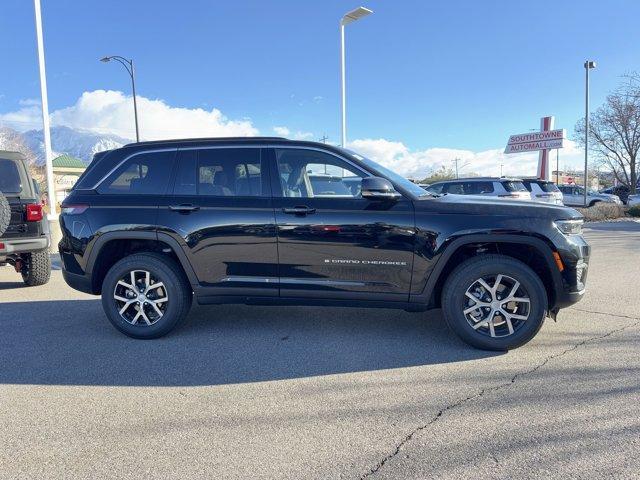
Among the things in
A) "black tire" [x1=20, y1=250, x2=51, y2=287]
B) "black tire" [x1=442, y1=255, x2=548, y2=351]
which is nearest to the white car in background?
"black tire" [x1=442, y1=255, x2=548, y2=351]

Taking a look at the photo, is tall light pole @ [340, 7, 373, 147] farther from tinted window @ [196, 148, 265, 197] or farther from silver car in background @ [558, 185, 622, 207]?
silver car in background @ [558, 185, 622, 207]

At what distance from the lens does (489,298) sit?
163 inches

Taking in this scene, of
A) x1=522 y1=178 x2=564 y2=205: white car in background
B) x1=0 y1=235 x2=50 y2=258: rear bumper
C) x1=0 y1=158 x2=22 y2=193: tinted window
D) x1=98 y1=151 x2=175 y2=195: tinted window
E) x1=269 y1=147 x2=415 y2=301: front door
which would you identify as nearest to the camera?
x1=269 y1=147 x2=415 y2=301: front door

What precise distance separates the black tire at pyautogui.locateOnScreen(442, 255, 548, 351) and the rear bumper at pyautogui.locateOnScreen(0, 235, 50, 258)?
566 centimetres

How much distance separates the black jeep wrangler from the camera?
21.4ft

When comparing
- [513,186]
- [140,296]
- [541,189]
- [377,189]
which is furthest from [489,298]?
[541,189]

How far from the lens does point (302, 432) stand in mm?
2891

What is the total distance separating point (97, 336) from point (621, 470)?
174 inches

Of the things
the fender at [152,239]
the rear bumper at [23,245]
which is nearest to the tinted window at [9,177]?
the rear bumper at [23,245]

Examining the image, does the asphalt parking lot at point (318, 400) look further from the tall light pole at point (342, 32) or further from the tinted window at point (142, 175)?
the tall light pole at point (342, 32)

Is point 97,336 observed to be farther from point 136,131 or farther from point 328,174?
point 136,131

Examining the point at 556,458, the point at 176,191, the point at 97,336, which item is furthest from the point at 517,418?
the point at 97,336

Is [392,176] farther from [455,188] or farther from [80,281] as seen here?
[455,188]

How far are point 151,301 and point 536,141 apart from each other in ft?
99.0
